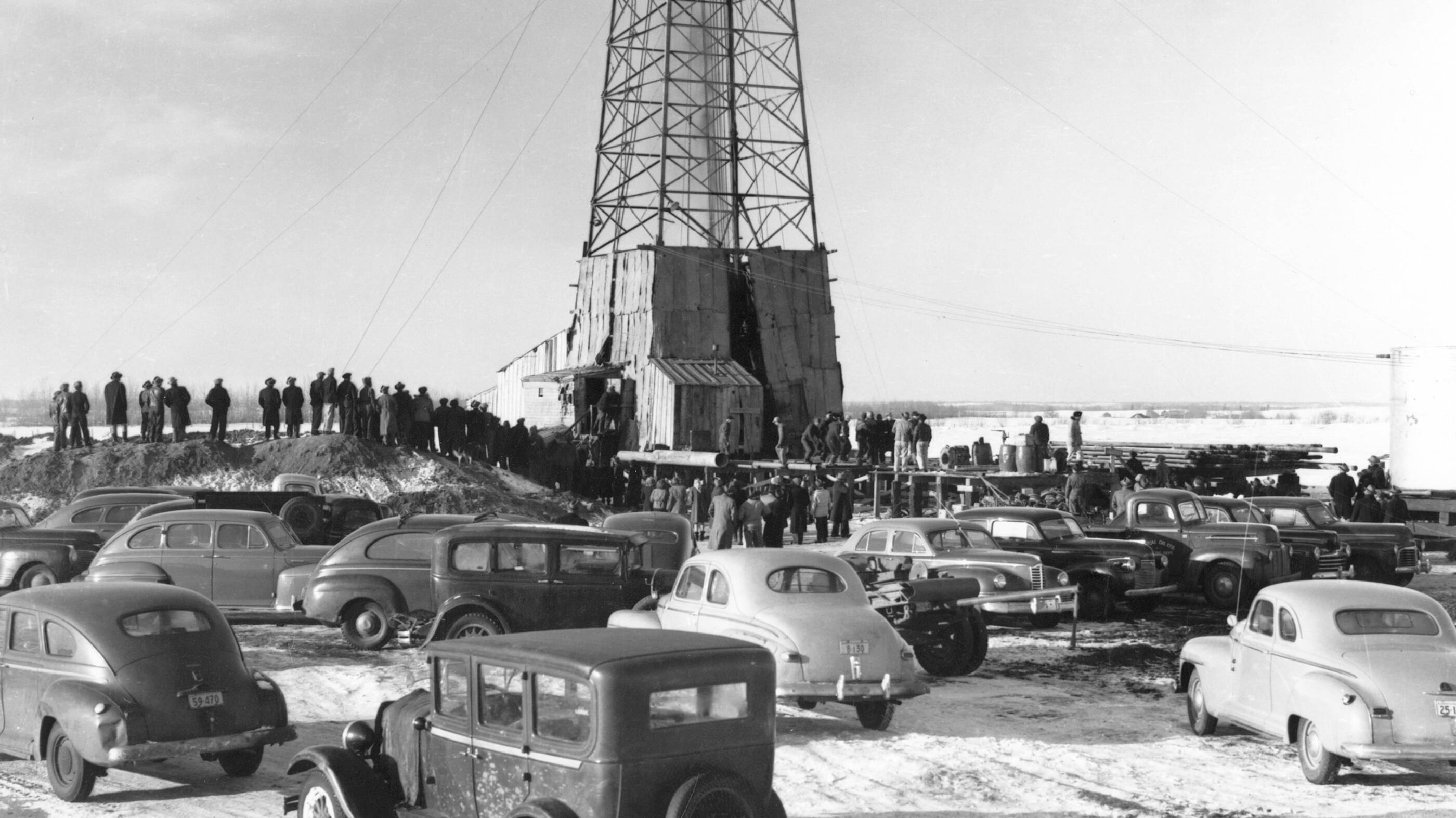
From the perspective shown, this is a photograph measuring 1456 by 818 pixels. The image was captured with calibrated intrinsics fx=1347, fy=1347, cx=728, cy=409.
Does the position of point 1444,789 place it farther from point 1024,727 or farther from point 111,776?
point 111,776

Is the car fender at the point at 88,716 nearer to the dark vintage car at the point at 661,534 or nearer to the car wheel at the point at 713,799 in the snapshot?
the car wheel at the point at 713,799

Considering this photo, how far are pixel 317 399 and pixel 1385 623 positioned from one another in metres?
26.3

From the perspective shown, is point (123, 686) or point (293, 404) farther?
point (293, 404)

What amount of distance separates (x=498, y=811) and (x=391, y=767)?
102 centimetres

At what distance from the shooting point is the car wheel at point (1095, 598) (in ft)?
60.2

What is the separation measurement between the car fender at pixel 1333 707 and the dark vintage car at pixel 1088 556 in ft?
24.1

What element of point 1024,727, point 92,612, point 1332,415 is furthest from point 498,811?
point 1332,415

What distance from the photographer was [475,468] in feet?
108

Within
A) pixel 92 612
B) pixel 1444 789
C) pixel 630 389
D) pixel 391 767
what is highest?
pixel 630 389

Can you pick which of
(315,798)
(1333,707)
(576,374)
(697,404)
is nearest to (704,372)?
(697,404)

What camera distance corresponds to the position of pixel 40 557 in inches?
732

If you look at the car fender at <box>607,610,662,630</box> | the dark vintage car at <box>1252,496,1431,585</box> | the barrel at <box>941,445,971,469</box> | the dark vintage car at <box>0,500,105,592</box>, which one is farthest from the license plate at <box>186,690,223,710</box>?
the barrel at <box>941,445,971,469</box>

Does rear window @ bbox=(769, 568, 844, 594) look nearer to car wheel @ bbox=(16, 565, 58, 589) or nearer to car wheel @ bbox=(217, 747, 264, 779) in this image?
car wheel @ bbox=(217, 747, 264, 779)

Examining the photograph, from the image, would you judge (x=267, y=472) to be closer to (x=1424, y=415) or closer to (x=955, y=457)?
(x=955, y=457)
